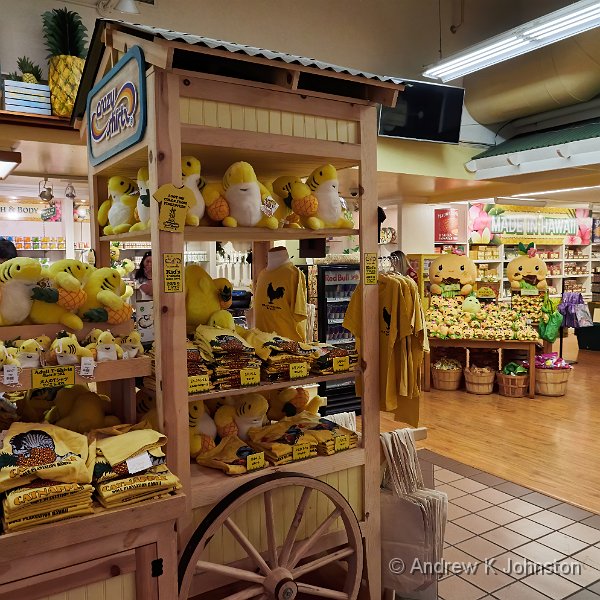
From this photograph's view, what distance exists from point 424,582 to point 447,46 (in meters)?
6.63

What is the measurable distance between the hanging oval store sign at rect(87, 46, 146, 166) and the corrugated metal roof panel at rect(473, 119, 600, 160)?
207 inches

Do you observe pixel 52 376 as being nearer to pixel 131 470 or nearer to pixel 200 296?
pixel 131 470

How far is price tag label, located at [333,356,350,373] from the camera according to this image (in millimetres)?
2521

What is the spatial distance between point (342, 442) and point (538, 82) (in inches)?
228

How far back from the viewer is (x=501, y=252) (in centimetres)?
1024

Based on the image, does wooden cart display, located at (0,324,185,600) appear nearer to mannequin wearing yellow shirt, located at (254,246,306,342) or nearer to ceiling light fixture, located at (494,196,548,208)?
mannequin wearing yellow shirt, located at (254,246,306,342)

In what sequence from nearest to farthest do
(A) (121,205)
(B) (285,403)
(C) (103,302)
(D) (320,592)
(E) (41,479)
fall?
(E) (41,479) < (C) (103,302) < (D) (320,592) < (A) (121,205) < (B) (285,403)

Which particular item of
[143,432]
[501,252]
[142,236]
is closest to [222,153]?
[142,236]

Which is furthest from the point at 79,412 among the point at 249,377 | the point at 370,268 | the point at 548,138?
the point at 548,138

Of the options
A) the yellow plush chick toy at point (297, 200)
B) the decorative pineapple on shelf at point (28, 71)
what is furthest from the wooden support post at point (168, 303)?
the decorative pineapple on shelf at point (28, 71)

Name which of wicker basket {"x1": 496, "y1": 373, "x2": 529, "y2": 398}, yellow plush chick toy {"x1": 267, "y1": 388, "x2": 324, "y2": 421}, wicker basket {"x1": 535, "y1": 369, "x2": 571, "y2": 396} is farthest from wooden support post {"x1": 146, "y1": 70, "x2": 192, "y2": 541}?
wicker basket {"x1": 535, "y1": 369, "x2": 571, "y2": 396}

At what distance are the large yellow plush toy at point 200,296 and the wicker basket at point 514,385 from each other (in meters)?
5.12

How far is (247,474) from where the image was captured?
7.45ft

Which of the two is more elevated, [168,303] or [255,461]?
[168,303]
